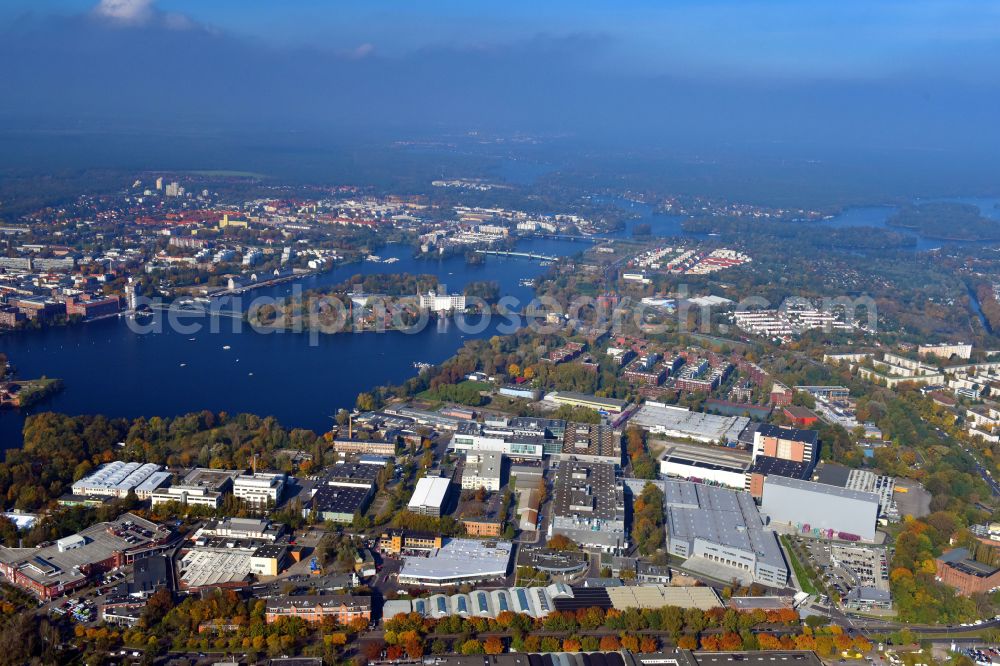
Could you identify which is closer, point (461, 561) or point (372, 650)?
point (372, 650)

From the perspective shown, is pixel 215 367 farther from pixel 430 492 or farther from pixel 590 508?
pixel 590 508

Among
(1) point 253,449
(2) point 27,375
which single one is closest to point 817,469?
(1) point 253,449

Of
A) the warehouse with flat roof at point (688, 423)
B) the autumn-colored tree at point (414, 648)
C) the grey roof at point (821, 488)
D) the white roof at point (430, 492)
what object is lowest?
the autumn-colored tree at point (414, 648)

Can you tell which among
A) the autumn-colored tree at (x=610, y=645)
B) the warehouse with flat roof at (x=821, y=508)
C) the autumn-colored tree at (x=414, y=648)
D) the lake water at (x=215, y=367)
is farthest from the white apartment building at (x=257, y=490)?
the warehouse with flat roof at (x=821, y=508)

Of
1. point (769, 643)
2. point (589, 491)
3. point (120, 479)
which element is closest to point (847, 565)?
point (769, 643)

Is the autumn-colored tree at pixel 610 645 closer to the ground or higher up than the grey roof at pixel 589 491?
closer to the ground

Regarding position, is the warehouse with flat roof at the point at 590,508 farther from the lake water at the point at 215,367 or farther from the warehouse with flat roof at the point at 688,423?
the lake water at the point at 215,367

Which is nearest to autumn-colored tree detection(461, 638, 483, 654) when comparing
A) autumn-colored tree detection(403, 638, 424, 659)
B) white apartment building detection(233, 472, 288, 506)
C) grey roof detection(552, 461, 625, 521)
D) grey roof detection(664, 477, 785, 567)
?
autumn-colored tree detection(403, 638, 424, 659)
